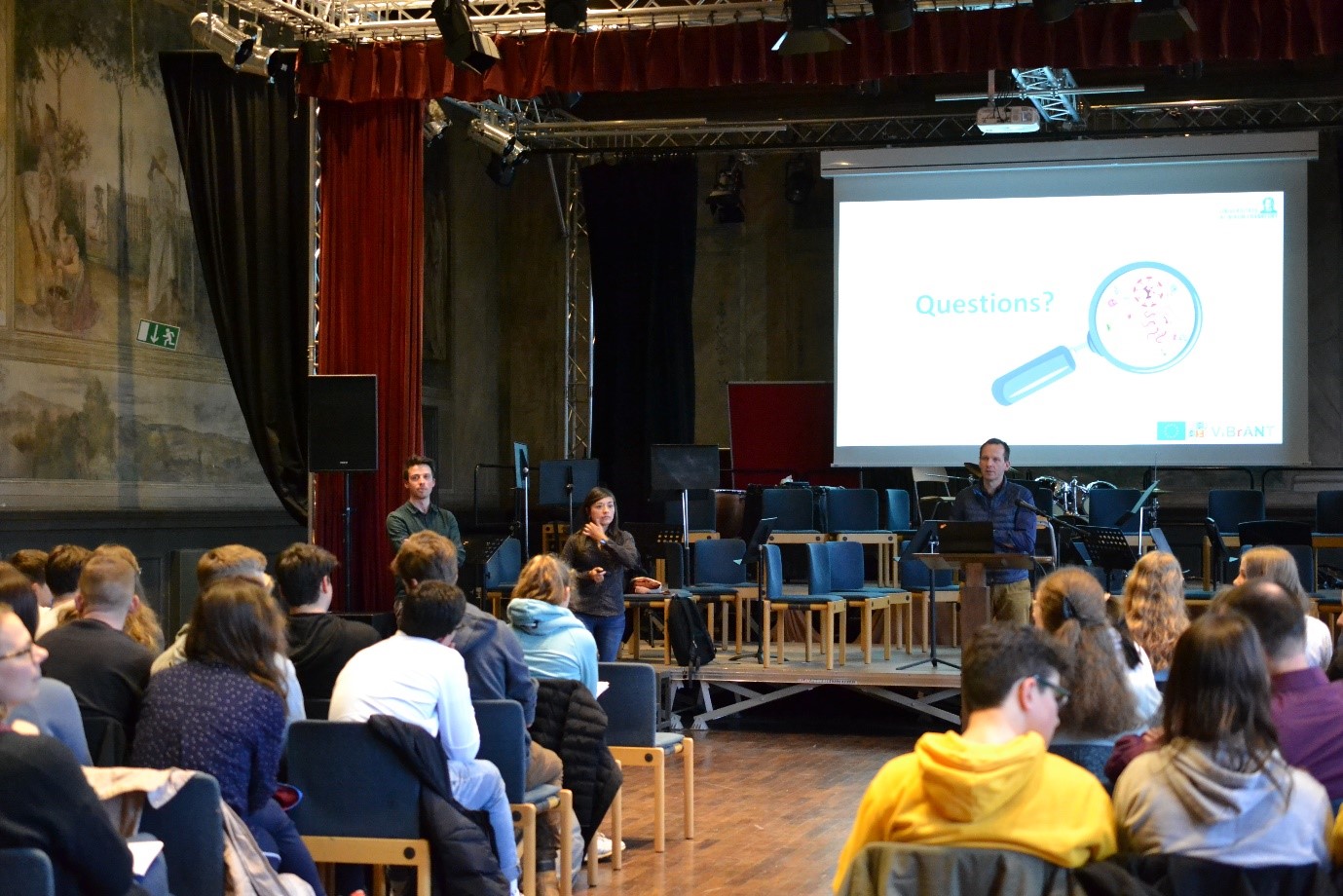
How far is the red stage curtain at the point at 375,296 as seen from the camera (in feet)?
30.2

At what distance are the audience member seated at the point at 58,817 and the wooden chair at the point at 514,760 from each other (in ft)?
5.60

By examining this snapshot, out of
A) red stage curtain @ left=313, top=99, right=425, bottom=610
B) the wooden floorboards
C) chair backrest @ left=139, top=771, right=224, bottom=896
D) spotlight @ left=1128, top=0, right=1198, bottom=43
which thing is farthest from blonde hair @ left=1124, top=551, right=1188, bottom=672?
red stage curtain @ left=313, top=99, right=425, bottom=610

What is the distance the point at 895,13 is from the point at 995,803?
6.07 metres

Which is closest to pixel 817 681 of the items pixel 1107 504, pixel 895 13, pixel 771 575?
pixel 771 575

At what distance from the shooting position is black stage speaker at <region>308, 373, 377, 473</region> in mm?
8852

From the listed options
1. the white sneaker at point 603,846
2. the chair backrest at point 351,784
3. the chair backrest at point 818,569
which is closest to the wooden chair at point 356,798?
the chair backrest at point 351,784

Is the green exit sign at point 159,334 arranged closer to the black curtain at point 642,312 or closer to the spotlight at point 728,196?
the black curtain at point 642,312

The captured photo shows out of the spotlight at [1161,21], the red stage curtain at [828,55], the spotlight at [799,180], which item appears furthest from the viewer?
the spotlight at [799,180]

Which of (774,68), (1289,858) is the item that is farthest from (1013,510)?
(1289,858)

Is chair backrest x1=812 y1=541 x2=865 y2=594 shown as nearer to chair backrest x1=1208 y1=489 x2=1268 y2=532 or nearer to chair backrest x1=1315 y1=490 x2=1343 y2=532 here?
chair backrest x1=1208 y1=489 x2=1268 y2=532

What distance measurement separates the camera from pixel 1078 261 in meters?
11.4

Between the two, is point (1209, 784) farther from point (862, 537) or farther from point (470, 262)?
point (470, 262)

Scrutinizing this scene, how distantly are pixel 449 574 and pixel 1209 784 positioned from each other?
2799 mm

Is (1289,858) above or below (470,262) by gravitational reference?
below
